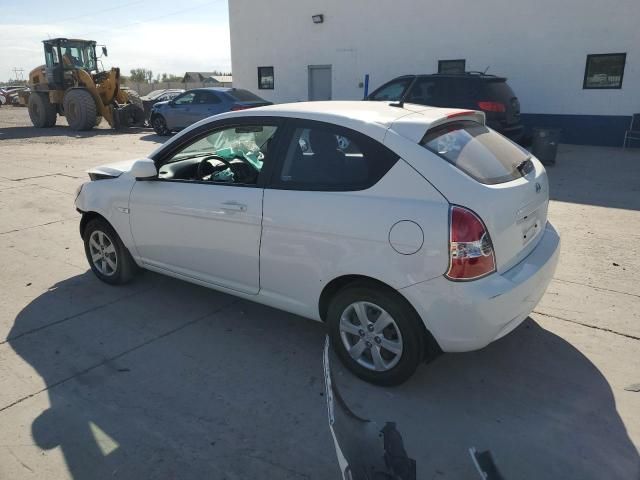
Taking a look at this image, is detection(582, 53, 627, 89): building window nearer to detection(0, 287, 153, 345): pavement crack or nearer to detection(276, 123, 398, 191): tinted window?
detection(276, 123, 398, 191): tinted window

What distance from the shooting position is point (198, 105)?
1541 cm

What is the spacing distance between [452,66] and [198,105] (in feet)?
25.8

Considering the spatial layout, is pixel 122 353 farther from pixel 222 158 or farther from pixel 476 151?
pixel 476 151

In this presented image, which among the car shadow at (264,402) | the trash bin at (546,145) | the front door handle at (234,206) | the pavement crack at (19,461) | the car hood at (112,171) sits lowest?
the pavement crack at (19,461)

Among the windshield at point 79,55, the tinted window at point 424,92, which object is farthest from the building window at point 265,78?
the tinted window at point 424,92

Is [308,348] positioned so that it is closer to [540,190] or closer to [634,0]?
[540,190]

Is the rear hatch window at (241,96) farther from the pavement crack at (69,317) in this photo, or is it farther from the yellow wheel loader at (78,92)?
the pavement crack at (69,317)

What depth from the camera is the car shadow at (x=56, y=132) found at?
18.0 meters

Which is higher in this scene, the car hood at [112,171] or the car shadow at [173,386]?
the car hood at [112,171]

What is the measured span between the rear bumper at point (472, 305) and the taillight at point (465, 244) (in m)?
0.07

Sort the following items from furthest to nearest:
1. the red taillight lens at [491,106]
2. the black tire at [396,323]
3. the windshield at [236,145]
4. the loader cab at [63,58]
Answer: the loader cab at [63,58] → the red taillight lens at [491,106] → the windshield at [236,145] → the black tire at [396,323]

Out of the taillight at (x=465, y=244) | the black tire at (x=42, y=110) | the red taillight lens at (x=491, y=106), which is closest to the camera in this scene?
the taillight at (x=465, y=244)

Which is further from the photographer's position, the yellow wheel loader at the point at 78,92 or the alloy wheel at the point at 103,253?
the yellow wheel loader at the point at 78,92

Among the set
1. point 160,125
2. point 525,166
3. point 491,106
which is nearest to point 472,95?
point 491,106
